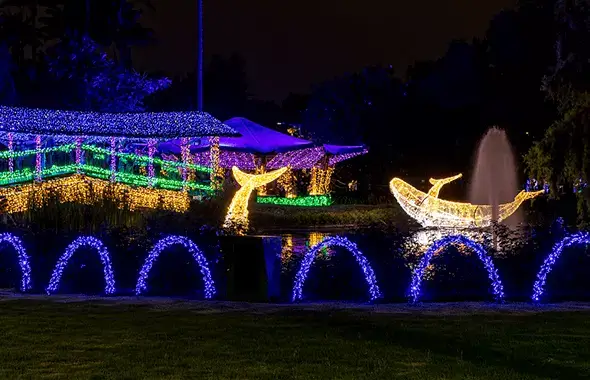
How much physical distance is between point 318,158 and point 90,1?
1501cm

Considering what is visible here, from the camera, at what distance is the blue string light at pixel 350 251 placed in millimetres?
11617

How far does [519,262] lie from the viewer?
1234 centimetres

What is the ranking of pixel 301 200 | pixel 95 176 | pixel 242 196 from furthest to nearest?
pixel 301 200 → pixel 95 176 → pixel 242 196

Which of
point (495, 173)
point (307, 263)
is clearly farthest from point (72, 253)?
point (495, 173)

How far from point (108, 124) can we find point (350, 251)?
18003 mm

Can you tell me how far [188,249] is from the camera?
12414mm

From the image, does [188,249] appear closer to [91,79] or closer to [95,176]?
[95,176]

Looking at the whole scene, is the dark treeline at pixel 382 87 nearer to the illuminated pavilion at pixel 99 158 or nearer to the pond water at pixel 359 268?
the illuminated pavilion at pixel 99 158

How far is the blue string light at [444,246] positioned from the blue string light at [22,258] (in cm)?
514

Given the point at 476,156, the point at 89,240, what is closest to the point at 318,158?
the point at 476,156

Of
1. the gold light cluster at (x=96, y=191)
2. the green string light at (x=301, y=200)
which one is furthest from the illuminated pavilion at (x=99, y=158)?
the green string light at (x=301, y=200)

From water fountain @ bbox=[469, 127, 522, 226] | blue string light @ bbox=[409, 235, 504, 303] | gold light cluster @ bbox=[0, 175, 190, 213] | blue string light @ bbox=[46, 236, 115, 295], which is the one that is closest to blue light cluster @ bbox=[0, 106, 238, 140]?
gold light cluster @ bbox=[0, 175, 190, 213]

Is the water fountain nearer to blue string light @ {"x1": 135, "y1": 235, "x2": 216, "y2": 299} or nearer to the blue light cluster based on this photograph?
the blue light cluster

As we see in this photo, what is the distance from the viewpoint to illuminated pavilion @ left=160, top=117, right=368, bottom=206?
37094 mm
